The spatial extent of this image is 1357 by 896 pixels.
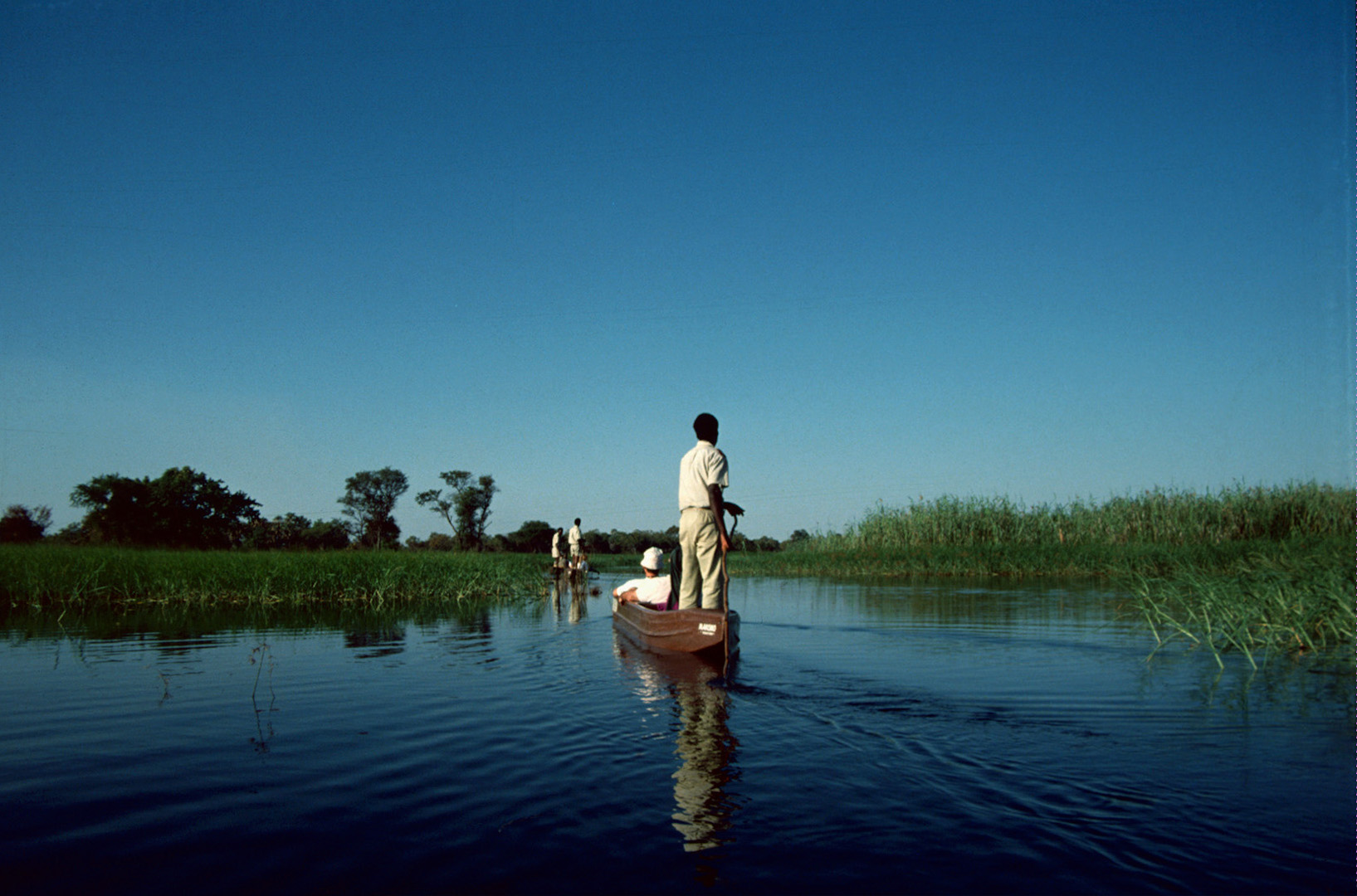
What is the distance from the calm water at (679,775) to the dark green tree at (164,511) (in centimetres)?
4360

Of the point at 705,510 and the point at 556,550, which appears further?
the point at 556,550

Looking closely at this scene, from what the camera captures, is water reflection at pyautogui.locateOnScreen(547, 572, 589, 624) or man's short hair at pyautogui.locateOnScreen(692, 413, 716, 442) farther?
water reflection at pyautogui.locateOnScreen(547, 572, 589, 624)

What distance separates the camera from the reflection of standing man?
8711 mm

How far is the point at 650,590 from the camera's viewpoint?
37.5 feet

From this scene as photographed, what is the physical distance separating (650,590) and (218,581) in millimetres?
11002

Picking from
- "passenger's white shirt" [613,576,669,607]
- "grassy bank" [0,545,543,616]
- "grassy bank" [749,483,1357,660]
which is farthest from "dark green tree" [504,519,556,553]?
"passenger's white shirt" [613,576,669,607]

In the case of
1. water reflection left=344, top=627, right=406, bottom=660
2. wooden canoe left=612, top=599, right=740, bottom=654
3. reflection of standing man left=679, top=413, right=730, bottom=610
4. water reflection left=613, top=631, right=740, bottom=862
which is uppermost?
reflection of standing man left=679, top=413, right=730, bottom=610

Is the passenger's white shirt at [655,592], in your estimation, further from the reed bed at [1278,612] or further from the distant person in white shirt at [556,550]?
the distant person in white shirt at [556,550]

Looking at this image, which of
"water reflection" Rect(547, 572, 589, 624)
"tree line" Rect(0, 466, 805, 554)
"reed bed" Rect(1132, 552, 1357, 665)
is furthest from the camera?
"tree line" Rect(0, 466, 805, 554)

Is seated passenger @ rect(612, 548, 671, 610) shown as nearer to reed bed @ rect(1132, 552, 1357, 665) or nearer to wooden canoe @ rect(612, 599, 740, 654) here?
wooden canoe @ rect(612, 599, 740, 654)

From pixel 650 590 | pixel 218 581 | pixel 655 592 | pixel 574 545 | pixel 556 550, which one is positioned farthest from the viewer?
pixel 556 550

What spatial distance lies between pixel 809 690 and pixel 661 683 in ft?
4.78

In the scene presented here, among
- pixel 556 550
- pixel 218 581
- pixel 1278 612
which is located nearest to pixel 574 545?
pixel 556 550

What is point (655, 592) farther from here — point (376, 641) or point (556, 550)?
point (556, 550)
